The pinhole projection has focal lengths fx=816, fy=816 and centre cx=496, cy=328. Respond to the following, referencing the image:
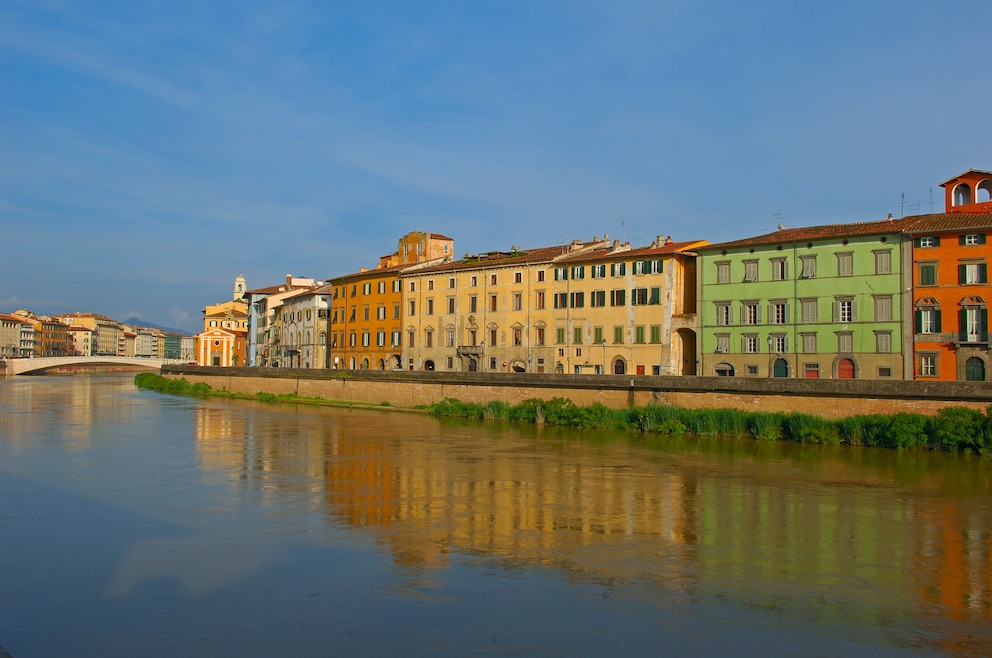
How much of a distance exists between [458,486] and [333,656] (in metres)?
12.4

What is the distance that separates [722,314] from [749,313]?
1.47m

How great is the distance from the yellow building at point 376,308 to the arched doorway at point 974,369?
35516 mm

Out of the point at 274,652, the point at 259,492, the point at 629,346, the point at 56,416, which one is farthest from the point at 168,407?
the point at 274,652

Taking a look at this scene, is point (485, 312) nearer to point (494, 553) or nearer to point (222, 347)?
point (494, 553)

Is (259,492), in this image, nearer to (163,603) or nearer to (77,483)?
(77,483)

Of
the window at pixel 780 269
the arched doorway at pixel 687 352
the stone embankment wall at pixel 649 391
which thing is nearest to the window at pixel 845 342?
the window at pixel 780 269

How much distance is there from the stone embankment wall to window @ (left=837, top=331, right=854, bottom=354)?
7.70 m

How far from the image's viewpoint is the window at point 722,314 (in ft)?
140

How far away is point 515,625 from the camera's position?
442 inches

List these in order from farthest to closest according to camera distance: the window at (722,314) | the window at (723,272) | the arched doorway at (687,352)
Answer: the arched doorway at (687,352)
the window at (723,272)
the window at (722,314)

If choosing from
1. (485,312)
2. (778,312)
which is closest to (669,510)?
(778,312)

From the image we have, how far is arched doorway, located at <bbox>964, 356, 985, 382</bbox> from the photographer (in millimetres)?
34694

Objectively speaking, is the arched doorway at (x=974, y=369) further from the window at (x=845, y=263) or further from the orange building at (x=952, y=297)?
the window at (x=845, y=263)

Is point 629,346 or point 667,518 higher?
point 629,346
